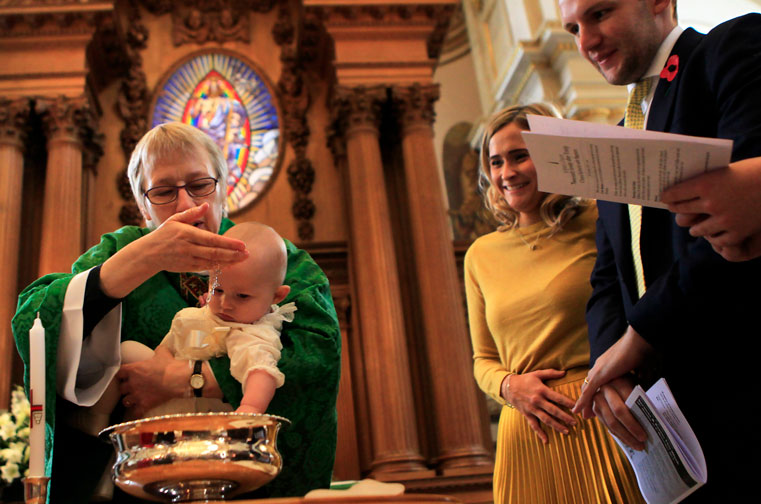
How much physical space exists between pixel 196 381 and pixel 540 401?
0.97m

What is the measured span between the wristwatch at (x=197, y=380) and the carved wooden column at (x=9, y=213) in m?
5.17

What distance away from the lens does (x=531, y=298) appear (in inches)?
89.1

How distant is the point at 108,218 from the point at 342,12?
3303mm

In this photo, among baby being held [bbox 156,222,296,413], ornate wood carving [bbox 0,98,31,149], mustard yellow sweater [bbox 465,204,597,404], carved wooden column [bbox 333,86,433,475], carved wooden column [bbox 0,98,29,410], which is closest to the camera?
baby being held [bbox 156,222,296,413]

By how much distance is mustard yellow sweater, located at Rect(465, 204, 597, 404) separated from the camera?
2.22 m

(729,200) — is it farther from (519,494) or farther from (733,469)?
(519,494)

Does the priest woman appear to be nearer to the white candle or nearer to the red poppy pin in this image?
the white candle

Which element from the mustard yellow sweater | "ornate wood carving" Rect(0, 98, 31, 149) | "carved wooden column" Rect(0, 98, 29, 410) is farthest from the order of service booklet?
"ornate wood carving" Rect(0, 98, 31, 149)

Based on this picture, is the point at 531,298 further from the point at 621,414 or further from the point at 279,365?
the point at 279,365

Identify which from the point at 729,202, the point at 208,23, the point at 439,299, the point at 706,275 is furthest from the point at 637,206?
the point at 208,23

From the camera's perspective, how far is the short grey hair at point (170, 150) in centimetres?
194

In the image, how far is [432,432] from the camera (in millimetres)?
6930

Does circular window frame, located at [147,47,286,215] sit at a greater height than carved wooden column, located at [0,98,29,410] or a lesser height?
greater

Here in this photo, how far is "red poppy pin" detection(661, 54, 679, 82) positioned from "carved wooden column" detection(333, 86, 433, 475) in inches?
204
